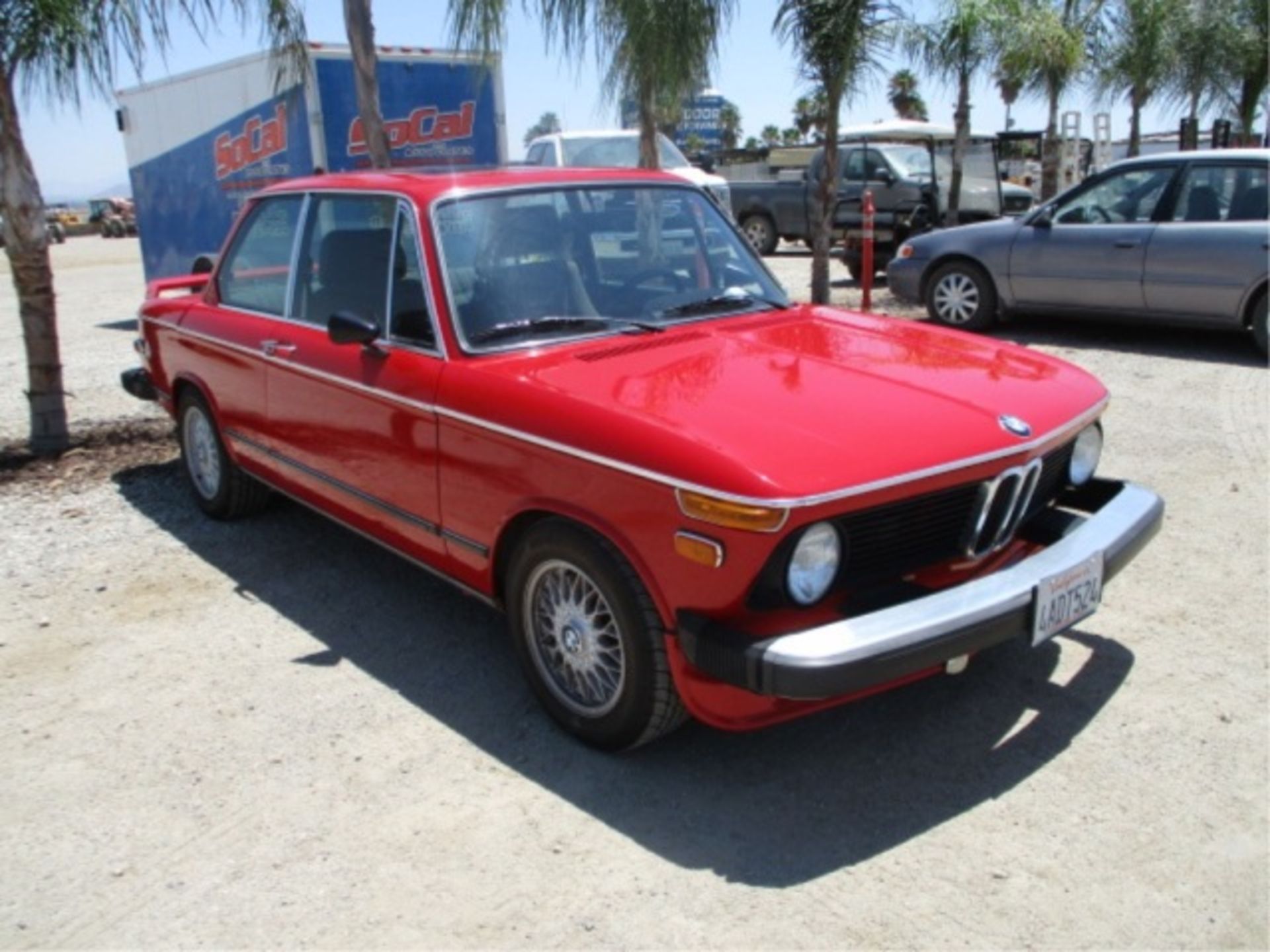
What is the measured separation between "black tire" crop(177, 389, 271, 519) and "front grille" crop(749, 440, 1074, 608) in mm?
3549

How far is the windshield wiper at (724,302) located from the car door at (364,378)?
0.96 metres

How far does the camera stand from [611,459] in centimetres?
309

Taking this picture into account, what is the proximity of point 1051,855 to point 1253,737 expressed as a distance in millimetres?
1007

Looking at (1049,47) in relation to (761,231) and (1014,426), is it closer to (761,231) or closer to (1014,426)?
(761,231)

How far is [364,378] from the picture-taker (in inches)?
162

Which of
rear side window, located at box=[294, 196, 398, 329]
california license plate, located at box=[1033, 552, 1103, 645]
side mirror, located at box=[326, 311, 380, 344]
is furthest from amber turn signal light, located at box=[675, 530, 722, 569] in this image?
rear side window, located at box=[294, 196, 398, 329]

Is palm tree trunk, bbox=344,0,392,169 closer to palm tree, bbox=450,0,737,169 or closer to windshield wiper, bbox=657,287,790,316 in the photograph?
palm tree, bbox=450,0,737,169

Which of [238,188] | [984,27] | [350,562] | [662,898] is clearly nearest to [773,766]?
[662,898]

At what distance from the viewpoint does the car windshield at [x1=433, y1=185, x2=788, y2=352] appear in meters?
3.87

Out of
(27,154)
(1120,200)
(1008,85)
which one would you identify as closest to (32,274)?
(27,154)

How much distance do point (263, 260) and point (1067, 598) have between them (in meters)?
3.89

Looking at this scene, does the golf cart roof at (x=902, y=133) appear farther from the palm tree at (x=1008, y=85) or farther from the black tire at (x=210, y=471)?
the black tire at (x=210, y=471)

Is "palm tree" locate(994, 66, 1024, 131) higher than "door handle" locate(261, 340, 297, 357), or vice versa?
"palm tree" locate(994, 66, 1024, 131)

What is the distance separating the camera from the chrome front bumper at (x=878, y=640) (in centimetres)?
277
